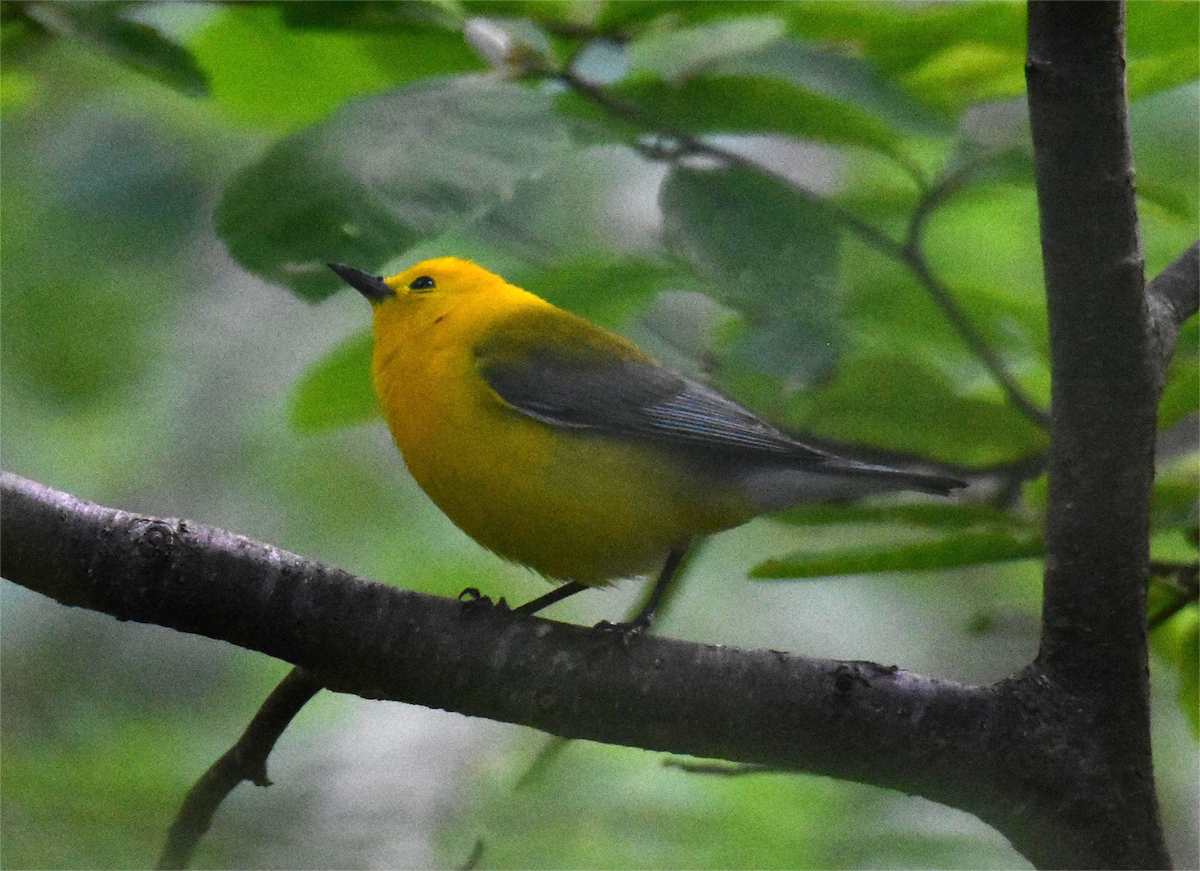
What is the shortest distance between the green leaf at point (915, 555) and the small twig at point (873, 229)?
81cm

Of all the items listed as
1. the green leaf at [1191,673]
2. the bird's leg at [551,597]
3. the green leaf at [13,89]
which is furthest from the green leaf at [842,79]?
Result: the green leaf at [13,89]

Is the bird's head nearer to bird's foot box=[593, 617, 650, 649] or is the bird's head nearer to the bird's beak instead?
the bird's beak

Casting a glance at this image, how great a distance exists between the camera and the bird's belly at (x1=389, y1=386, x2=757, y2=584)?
379cm

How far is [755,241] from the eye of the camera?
10.7ft

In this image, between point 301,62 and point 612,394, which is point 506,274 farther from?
point 301,62

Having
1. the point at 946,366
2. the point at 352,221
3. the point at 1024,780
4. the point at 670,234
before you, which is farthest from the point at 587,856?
the point at 946,366

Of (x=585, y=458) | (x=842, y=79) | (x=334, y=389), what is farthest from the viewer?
(x=334, y=389)

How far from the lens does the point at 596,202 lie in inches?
246

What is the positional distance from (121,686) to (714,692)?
7.32ft

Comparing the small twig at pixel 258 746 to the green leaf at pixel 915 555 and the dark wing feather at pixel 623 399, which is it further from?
the dark wing feather at pixel 623 399

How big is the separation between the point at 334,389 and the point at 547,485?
0.79m

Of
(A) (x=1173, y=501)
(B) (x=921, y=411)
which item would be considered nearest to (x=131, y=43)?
(B) (x=921, y=411)

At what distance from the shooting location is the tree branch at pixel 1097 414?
227cm

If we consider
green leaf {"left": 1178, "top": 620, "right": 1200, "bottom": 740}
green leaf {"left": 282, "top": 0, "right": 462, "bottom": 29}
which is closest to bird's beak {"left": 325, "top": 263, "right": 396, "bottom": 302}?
green leaf {"left": 282, "top": 0, "right": 462, "bottom": 29}
